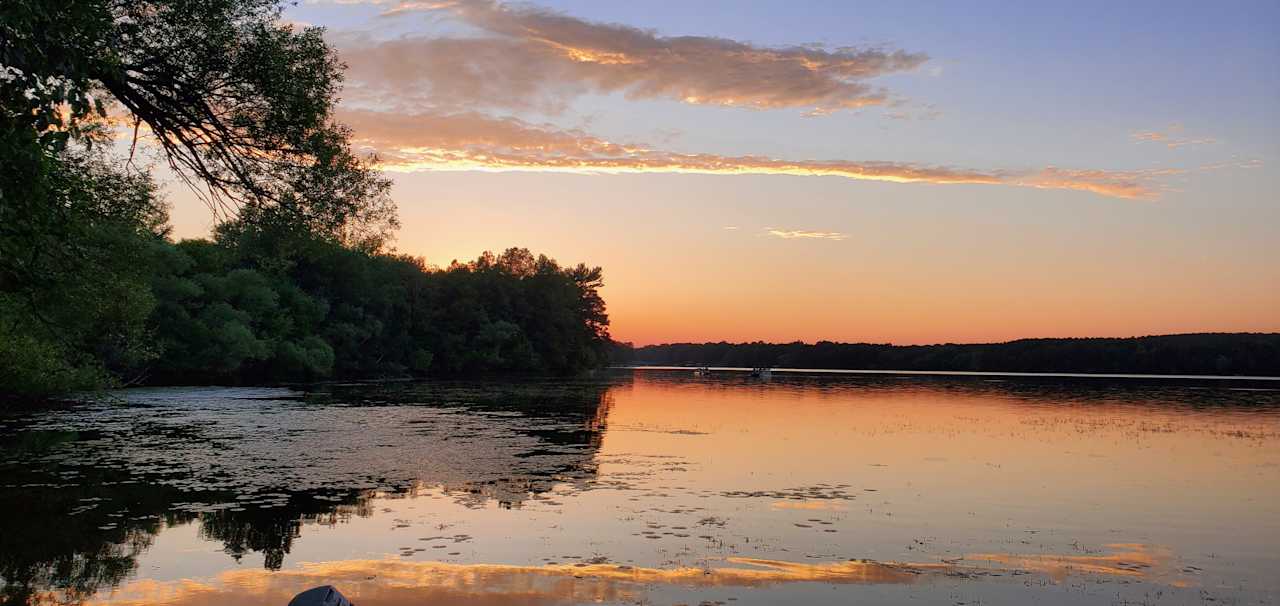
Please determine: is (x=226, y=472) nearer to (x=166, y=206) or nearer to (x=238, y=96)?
(x=238, y=96)

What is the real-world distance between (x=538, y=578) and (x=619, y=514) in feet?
21.6

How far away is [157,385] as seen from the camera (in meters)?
82.5

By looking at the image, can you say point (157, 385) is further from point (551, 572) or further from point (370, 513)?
point (551, 572)

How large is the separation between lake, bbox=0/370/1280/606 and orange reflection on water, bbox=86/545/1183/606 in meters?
0.07

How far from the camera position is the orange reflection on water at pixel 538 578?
14.4 metres

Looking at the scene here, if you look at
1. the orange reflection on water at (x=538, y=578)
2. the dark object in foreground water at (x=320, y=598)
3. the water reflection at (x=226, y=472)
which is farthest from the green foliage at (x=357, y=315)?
the dark object in foreground water at (x=320, y=598)

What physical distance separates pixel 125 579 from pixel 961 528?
17706 millimetres

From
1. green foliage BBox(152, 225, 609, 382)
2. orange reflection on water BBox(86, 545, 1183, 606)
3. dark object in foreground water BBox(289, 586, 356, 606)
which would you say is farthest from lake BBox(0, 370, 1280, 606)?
green foliage BBox(152, 225, 609, 382)

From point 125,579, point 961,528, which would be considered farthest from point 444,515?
point 961,528

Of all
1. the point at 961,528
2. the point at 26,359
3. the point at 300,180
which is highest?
the point at 300,180

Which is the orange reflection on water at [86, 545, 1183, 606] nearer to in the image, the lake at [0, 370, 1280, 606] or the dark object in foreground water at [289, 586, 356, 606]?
the lake at [0, 370, 1280, 606]

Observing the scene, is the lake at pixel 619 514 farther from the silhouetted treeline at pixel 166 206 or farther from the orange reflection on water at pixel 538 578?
the silhouetted treeline at pixel 166 206

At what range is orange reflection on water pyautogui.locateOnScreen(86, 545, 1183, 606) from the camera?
1441 cm

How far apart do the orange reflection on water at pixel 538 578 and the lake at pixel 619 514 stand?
0.07 metres
